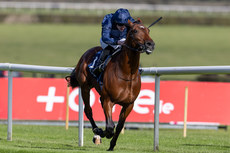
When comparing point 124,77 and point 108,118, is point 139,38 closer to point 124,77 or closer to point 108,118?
point 124,77

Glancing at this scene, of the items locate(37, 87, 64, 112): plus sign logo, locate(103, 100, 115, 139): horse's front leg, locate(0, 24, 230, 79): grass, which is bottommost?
locate(0, 24, 230, 79): grass

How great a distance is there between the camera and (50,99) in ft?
42.5

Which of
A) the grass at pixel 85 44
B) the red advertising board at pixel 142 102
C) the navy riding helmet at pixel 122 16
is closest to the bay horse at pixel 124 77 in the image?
the navy riding helmet at pixel 122 16

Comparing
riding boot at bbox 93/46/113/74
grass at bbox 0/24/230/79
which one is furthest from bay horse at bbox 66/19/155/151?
grass at bbox 0/24/230/79

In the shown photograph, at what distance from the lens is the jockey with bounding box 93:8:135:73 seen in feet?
22.6

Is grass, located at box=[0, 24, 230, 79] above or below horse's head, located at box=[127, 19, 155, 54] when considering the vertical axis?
below

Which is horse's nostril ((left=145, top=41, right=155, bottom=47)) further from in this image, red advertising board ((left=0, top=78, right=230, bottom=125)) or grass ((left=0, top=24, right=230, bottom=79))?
grass ((left=0, top=24, right=230, bottom=79))

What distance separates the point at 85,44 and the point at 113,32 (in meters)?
27.6

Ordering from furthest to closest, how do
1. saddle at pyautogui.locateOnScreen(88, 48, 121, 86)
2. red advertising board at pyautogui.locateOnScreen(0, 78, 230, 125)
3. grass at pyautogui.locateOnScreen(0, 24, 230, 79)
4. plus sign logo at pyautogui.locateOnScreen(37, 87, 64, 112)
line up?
grass at pyautogui.locateOnScreen(0, 24, 230, 79)
plus sign logo at pyautogui.locateOnScreen(37, 87, 64, 112)
red advertising board at pyautogui.locateOnScreen(0, 78, 230, 125)
saddle at pyautogui.locateOnScreen(88, 48, 121, 86)

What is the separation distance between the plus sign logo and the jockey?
598 centimetres

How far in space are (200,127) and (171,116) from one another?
2.46 feet

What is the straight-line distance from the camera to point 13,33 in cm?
3878

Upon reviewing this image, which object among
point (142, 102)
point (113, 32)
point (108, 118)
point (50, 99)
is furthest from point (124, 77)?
point (50, 99)

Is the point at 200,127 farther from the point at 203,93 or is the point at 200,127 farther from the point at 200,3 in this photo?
the point at 200,3
